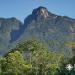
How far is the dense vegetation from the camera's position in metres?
85.9

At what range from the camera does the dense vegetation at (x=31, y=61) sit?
282 ft

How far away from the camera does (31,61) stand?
103 m

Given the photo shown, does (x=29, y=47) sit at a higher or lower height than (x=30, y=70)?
higher

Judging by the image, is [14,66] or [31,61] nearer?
[14,66]

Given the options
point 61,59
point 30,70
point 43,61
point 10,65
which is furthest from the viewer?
point 61,59

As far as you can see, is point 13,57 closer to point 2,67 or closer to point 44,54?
point 2,67

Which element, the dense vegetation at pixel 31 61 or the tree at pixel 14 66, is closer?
the tree at pixel 14 66

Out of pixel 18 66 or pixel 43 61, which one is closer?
pixel 18 66

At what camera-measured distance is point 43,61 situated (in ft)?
325

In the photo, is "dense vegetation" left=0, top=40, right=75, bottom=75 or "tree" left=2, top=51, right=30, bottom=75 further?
"dense vegetation" left=0, top=40, right=75, bottom=75

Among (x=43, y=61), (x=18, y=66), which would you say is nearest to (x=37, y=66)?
(x=43, y=61)

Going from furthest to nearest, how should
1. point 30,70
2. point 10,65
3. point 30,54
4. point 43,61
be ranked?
point 30,54 → point 43,61 → point 30,70 → point 10,65

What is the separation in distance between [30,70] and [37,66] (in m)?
5.00

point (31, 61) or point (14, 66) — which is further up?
point (31, 61)
